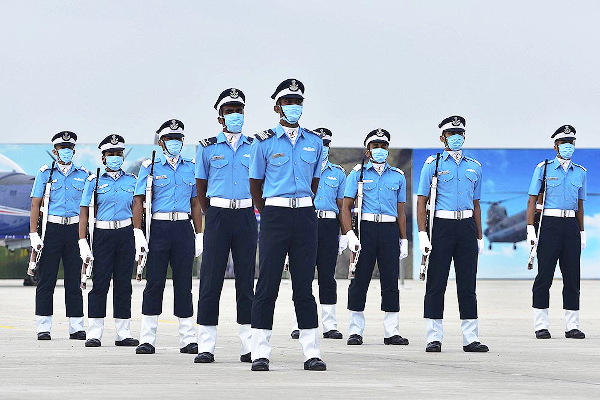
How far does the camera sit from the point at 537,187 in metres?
16.6

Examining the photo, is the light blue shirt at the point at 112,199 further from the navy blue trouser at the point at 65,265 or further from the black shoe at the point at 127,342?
the black shoe at the point at 127,342

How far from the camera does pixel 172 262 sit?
13.9 metres

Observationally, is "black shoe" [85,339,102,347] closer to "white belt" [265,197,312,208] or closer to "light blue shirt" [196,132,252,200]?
"light blue shirt" [196,132,252,200]

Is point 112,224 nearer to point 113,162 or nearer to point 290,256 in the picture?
point 113,162

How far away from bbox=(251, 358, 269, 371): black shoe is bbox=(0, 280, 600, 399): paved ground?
101 mm

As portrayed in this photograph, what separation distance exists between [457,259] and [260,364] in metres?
3.66

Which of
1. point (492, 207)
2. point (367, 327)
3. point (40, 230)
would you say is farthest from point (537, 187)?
point (492, 207)

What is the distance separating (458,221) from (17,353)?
4894mm

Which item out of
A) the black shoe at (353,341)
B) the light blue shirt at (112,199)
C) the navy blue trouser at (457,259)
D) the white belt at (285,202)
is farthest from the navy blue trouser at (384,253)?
the white belt at (285,202)

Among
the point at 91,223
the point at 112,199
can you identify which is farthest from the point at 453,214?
the point at 91,223

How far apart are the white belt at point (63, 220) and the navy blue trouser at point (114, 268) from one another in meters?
1.10

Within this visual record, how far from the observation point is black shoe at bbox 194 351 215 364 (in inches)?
487

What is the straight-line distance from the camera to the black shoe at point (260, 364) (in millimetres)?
11438

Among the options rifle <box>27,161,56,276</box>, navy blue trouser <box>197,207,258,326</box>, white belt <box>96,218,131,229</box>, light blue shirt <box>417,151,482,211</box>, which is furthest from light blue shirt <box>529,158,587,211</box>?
rifle <box>27,161,56,276</box>
